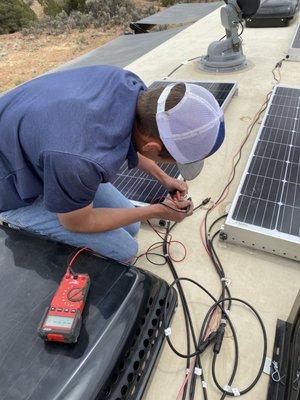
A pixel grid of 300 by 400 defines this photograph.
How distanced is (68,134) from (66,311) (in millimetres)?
808

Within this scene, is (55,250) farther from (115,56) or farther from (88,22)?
(88,22)

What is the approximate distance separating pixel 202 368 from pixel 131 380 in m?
0.42

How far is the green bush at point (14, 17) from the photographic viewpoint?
16.4 meters

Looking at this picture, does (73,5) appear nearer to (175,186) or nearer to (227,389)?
(175,186)

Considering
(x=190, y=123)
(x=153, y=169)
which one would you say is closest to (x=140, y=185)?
(x=153, y=169)

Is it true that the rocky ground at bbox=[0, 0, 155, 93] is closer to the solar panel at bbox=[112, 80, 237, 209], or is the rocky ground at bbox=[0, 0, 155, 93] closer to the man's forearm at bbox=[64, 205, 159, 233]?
the solar panel at bbox=[112, 80, 237, 209]

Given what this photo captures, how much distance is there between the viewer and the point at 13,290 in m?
1.73

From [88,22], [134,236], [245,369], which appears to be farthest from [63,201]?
[88,22]

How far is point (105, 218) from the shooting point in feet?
6.26

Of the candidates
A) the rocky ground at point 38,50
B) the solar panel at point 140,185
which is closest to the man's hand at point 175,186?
the solar panel at point 140,185

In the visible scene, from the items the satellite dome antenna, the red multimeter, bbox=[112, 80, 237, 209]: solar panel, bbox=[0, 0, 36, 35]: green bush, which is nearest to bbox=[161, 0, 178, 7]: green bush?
bbox=[0, 0, 36, 35]: green bush

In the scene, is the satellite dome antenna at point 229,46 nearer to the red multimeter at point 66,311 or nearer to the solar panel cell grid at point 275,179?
the solar panel cell grid at point 275,179

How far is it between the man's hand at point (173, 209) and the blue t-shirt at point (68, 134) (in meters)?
0.37

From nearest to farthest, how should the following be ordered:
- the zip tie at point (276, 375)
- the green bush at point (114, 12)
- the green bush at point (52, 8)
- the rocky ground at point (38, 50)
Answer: the zip tie at point (276, 375) → the rocky ground at point (38, 50) → the green bush at point (114, 12) → the green bush at point (52, 8)
